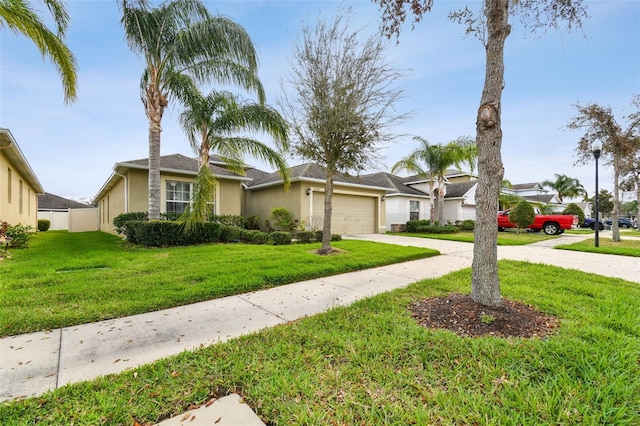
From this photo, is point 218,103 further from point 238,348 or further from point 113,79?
point 238,348

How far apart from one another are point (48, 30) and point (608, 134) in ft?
67.5

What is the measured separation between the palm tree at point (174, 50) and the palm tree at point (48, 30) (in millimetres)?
2044

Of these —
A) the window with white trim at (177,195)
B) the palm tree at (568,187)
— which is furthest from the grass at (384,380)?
the palm tree at (568,187)

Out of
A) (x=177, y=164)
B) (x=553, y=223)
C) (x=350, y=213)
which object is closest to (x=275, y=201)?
(x=350, y=213)

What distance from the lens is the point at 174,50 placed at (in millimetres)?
9367

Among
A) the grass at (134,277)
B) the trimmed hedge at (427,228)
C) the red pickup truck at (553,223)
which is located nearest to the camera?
the grass at (134,277)

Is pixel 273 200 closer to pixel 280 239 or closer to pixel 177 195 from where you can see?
pixel 177 195

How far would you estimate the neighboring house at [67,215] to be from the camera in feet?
77.0

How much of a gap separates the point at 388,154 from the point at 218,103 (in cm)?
668

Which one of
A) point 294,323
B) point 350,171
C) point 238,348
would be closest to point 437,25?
point 350,171

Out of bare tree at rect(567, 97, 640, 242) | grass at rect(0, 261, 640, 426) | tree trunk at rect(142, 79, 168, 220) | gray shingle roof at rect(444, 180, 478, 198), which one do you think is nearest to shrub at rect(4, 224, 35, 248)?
tree trunk at rect(142, 79, 168, 220)

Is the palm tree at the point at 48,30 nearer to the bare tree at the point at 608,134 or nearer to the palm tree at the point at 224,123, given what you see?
the palm tree at the point at 224,123

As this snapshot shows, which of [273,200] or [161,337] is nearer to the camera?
[161,337]

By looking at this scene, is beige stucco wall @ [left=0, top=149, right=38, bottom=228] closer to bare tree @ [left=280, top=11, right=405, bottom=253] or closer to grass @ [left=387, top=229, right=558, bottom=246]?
bare tree @ [left=280, top=11, right=405, bottom=253]
